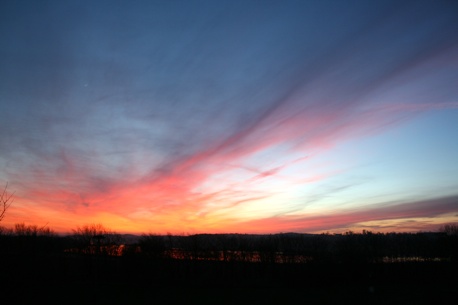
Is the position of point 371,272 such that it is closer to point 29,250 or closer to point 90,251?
point 90,251

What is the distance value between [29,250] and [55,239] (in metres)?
20.7

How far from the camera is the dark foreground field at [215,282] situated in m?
36.0

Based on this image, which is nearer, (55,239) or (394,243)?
(55,239)

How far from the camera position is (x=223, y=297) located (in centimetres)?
3912

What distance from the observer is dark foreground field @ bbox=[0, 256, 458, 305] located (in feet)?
118

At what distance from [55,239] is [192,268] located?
43420 millimetres

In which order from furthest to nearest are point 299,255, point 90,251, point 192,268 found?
1. point 299,255
2. point 90,251
3. point 192,268

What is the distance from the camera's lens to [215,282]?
5503 centimetres

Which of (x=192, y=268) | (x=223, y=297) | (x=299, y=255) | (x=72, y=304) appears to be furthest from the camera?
(x=299, y=255)

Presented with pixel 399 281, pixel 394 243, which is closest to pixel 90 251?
pixel 399 281

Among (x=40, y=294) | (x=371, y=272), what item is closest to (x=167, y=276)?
(x=40, y=294)

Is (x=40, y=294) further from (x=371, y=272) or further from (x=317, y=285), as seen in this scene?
(x=371, y=272)

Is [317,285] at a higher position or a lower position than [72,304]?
lower

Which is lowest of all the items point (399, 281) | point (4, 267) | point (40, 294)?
point (399, 281)
